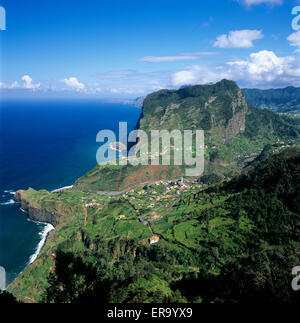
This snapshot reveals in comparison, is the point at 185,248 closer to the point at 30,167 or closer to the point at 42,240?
the point at 42,240

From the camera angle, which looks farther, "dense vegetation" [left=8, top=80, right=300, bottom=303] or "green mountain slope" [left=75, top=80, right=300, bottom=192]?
"green mountain slope" [left=75, top=80, right=300, bottom=192]

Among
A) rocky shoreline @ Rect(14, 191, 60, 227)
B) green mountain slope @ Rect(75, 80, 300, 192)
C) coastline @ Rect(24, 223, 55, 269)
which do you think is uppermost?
green mountain slope @ Rect(75, 80, 300, 192)

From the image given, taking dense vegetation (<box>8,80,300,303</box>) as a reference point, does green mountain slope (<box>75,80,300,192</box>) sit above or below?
above

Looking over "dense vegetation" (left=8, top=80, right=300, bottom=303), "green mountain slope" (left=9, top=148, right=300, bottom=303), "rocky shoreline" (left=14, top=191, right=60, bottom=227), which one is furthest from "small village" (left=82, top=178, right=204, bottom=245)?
"rocky shoreline" (left=14, top=191, right=60, bottom=227)

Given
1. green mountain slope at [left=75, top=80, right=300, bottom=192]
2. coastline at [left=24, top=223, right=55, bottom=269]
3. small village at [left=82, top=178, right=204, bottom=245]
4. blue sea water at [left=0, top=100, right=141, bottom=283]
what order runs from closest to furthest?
coastline at [left=24, top=223, right=55, bottom=269] < blue sea water at [left=0, top=100, right=141, bottom=283] < small village at [left=82, top=178, right=204, bottom=245] < green mountain slope at [left=75, top=80, right=300, bottom=192]

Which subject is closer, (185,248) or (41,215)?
(185,248)

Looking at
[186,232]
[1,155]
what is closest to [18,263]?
[186,232]

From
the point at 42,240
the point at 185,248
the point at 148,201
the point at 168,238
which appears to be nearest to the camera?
the point at 185,248

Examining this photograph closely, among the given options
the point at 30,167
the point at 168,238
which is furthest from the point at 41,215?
the point at 30,167

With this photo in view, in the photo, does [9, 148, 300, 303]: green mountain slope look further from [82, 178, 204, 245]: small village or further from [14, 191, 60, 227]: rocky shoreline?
[14, 191, 60, 227]: rocky shoreline

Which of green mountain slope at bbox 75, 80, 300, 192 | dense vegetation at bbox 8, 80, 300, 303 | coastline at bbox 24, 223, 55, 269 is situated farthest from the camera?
green mountain slope at bbox 75, 80, 300, 192

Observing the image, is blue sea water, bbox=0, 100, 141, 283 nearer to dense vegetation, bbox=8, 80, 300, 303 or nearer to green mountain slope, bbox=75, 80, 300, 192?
dense vegetation, bbox=8, 80, 300, 303
